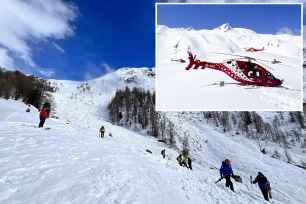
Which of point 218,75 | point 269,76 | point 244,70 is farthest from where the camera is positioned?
point 218,75

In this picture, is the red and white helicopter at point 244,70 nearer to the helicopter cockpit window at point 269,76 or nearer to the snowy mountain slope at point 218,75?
the helicopter cockpit window at point 269,76

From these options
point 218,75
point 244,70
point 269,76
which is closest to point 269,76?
A: point 269,76

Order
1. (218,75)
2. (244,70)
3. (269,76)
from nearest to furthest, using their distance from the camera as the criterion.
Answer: (269,76)
(244,70)
(218,75)

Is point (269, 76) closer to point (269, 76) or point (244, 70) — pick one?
point (269, 76)

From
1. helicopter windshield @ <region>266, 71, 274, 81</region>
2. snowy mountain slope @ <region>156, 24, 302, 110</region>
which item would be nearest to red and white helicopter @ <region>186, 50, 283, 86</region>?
helicopter windshield @ <region>266, 71, 274, 81</region>

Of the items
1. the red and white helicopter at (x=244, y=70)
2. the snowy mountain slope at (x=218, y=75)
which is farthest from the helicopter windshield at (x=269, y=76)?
the snowy mountain slope at (x=218, y=75)

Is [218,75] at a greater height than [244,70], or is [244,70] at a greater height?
[244,70]
